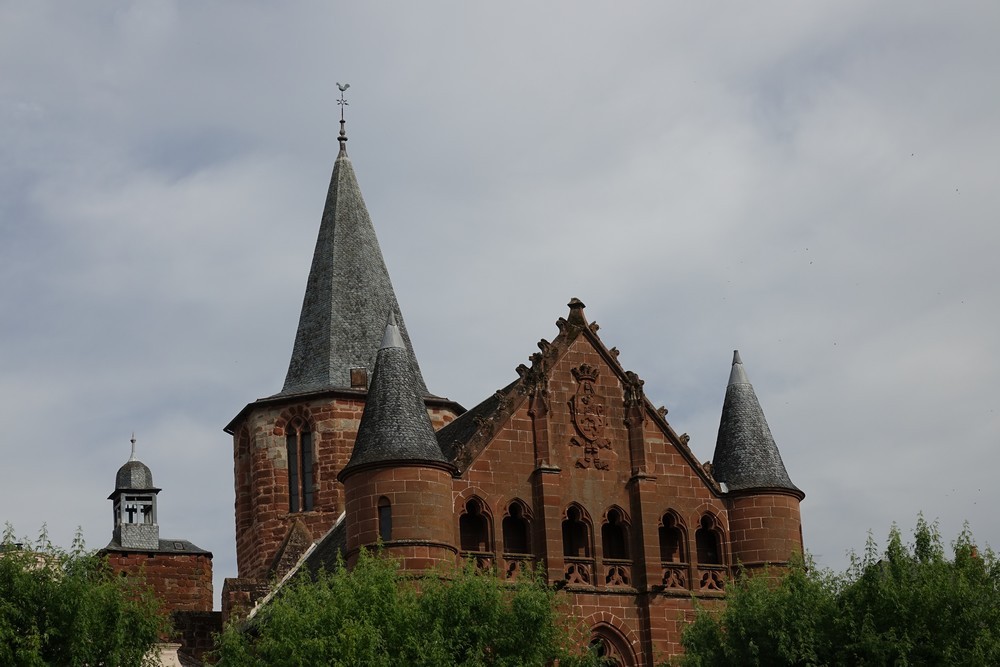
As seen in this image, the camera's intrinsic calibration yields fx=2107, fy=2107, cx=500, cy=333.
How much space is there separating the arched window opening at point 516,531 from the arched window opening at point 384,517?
132 inches

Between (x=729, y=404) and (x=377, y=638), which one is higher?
(x=729, y=404)

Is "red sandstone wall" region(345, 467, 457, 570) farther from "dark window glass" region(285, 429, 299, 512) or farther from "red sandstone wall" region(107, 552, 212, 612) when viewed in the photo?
"red sandstone wall" region(107, 552, 212, 612)

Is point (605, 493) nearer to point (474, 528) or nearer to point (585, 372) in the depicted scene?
point (585, 372)

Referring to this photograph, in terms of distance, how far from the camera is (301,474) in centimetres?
6456

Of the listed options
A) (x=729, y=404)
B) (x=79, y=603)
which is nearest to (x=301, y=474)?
(x=729, y=404)

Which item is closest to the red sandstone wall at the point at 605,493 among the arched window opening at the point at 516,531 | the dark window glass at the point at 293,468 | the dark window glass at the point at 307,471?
the arched window opening at the point at 516,531

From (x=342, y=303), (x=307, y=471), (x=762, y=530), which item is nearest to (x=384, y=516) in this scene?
(x=762, y=530)

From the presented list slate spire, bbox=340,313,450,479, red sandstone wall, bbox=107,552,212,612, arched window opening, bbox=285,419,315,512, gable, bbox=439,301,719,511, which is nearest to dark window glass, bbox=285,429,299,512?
arched window opening, bbox=285,419,315,512

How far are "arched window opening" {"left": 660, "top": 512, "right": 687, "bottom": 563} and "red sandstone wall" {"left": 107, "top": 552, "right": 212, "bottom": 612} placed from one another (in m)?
19.1

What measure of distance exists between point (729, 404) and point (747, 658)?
13.2 metres

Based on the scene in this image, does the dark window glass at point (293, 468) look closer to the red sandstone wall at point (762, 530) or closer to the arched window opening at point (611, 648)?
the arched window opening at point (611, 648)

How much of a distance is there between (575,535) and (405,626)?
9.79m

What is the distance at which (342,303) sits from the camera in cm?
6712

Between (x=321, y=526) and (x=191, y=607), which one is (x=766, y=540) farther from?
(x=191, y=607)
